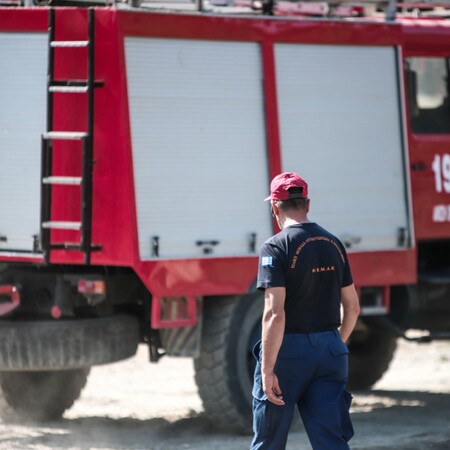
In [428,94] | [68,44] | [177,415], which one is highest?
[68,44]

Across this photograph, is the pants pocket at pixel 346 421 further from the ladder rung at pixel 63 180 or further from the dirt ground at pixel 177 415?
the ladder rung at pixel 63 180

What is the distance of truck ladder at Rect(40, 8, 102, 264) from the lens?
31.2 ft

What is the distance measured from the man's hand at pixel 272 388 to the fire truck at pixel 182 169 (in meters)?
2.90

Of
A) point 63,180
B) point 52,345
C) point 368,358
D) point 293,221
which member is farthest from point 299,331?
point 368,358

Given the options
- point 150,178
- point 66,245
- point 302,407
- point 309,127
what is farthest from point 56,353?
point 302,407

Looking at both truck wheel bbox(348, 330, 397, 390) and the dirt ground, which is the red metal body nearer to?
the dirt ground

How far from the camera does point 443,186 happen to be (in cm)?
1130

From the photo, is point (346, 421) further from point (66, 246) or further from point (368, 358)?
point (368, 358)

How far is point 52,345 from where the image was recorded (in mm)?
9820

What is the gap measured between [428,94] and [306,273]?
4951mm

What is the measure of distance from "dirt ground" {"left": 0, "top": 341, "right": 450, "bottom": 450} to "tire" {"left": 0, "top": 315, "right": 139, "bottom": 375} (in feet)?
1.87

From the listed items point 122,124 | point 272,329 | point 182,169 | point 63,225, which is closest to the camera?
point 272,329

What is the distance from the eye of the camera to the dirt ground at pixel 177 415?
396 inches

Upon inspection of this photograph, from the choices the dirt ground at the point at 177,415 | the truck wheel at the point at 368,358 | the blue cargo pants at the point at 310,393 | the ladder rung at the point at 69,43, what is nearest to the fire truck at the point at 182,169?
the ladder rung at the point at 69,43
